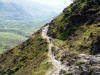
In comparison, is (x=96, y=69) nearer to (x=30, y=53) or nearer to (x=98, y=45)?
(x=98, y=45)

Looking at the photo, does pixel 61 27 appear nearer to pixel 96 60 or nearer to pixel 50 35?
pixel 50 35

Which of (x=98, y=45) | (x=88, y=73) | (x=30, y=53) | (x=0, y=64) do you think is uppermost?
(x=98, y=45)

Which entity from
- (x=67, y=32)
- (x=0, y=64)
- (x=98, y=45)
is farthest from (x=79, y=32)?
(x=0, y=64)

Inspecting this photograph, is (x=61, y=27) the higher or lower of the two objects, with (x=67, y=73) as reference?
higher

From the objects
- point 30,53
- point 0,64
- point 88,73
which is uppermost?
point 88,73

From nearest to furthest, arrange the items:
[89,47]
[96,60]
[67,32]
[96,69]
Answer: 1. [96,69]
2. [96,60]
3. [89,47]
4. [67,32]

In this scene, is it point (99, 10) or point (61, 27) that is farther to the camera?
point (61, 27)

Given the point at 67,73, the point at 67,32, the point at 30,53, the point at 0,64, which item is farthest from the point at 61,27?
the point at 67,73

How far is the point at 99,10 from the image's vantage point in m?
104

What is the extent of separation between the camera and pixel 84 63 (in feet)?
157

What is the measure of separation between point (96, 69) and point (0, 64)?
117 m

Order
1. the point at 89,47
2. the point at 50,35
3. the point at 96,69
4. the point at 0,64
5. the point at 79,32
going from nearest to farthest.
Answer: the point at 96,69, the point at 89,47, the point at 79,32, the point at 50,35, the point at 0,64

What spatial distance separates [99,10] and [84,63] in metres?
64.0

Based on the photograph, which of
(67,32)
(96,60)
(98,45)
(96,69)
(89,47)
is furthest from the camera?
(67,32)
